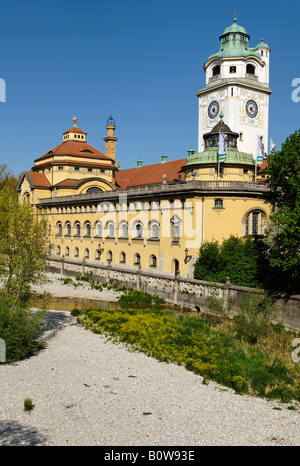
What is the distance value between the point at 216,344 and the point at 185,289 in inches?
449

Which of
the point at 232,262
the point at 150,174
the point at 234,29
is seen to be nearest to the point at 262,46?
the point at 234,29

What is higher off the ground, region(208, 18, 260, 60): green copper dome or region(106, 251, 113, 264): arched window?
region(208, 18, 260, 60): green copper dome

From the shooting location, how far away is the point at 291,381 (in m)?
16.6

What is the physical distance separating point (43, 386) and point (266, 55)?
210 ft

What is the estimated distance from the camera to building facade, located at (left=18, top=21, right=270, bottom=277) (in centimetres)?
3516

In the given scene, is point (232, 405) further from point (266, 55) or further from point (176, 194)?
point (266, 55)

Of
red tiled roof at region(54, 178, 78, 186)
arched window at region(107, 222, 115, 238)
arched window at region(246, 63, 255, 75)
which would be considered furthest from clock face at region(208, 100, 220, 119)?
arched window at region(107, 222, 115, 238)

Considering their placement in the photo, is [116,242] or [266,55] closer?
[116,242]

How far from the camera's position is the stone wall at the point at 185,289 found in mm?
23500

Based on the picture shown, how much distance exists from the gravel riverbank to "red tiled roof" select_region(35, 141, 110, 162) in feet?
154

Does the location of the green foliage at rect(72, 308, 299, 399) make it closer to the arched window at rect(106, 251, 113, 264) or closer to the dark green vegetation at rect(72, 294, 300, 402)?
the dark green vegetation at rect(72, 294, 300, 402)

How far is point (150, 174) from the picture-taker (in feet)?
189

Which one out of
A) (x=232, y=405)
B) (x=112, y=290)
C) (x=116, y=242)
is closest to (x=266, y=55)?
(x=116, y=242)

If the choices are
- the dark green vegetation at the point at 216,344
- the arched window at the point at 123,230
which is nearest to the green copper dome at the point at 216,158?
the arched window at the point at 123,230
